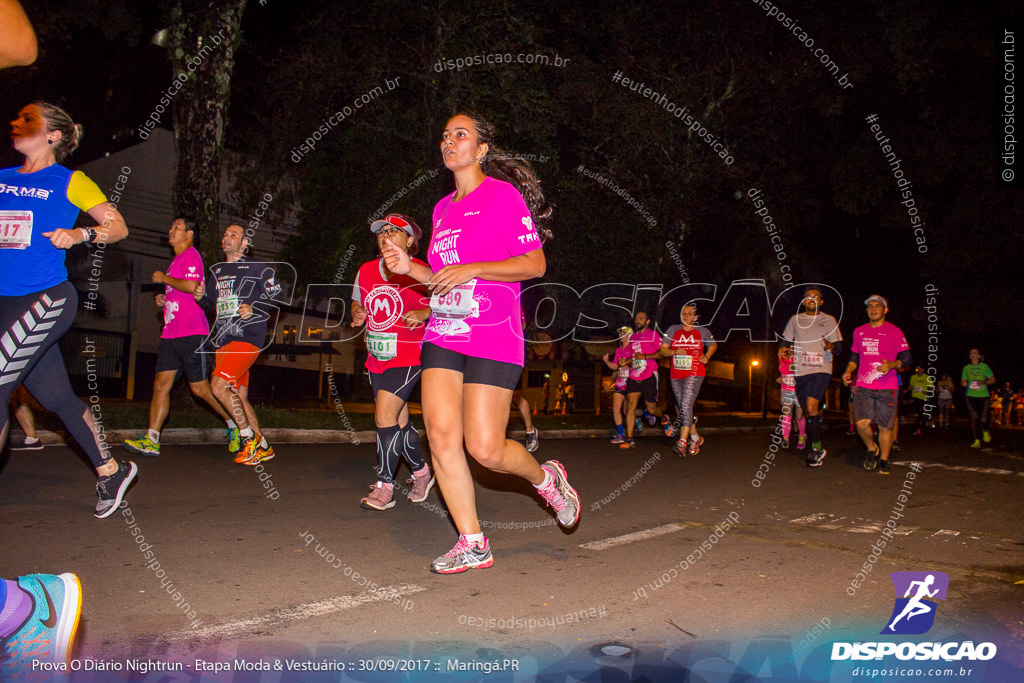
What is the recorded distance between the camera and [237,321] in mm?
7496

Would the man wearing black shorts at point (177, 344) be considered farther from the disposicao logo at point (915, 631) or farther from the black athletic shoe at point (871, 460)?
the black athletic shoe at point (871, 460)

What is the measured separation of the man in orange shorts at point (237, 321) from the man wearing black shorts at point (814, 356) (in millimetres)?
6256

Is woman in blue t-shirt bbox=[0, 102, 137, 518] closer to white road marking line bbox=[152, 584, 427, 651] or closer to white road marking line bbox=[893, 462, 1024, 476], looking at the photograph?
white road marking line bbox=[152, 584, 427, 651]

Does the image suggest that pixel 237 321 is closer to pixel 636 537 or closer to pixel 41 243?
pixel 41 243

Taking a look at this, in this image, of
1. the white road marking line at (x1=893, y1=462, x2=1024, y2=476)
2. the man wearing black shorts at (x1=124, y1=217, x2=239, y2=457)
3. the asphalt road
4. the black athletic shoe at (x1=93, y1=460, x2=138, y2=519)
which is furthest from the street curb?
the white road marking line at (x1=893, y1=462, x2=1024, y2=476)

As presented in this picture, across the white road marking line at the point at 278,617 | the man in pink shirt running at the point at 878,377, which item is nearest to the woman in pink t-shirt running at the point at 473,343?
the white road marking line at the point at 278,617

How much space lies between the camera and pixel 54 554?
419 cm

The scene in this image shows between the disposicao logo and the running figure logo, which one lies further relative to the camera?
the running figure logo

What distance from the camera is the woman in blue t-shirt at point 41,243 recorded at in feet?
12.5

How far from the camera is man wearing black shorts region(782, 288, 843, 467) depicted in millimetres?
9875

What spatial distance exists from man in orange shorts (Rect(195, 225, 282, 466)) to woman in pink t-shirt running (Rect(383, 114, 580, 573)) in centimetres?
382

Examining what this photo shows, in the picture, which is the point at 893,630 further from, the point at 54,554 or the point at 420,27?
the point at 420,27

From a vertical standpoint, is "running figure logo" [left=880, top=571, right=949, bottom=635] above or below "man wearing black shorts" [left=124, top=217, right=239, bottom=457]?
below

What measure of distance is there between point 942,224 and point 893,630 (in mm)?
25695
